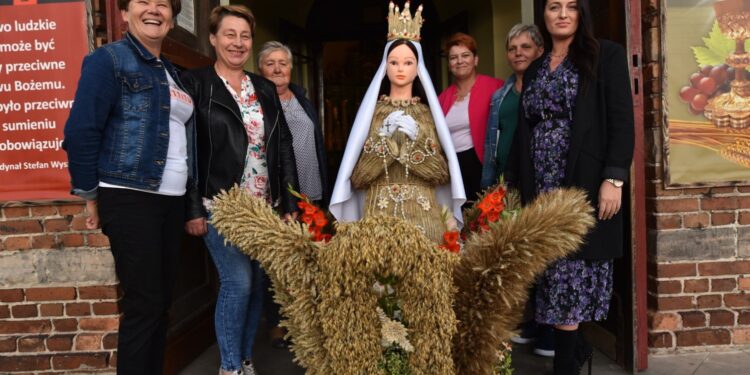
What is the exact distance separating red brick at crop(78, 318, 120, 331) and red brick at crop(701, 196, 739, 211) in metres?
3.26

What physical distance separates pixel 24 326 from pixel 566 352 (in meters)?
2.76

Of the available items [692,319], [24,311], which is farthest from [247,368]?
[692,319]

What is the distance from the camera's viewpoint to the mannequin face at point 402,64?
253 cm

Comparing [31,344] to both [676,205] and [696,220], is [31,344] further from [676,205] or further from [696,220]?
[696,220]

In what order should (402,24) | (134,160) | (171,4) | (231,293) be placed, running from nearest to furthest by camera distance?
(134,160)
(171,4)
(402,24)
(231,293)

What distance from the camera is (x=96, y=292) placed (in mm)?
2984

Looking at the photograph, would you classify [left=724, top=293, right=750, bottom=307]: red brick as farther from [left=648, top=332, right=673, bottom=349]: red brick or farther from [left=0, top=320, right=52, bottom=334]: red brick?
[left=0, top=320, right=52, bottom=334]: red brick

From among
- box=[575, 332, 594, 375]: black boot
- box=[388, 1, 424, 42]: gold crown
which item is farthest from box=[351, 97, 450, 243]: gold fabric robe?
box=[575, 332, 594, 375]: black boot

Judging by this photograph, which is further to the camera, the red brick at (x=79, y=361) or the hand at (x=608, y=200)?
the red brick at (x=79, y=361)

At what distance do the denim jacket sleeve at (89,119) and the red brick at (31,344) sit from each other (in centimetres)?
138

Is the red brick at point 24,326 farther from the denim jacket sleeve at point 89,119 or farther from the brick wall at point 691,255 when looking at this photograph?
the brick wall at point 691,255

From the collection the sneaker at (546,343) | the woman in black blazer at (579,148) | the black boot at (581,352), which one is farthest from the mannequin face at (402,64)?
the sneaker at (546,343)

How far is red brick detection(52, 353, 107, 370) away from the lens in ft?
9.86

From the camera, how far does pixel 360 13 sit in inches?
259
